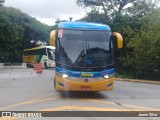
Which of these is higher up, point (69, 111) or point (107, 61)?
point (107, 61)

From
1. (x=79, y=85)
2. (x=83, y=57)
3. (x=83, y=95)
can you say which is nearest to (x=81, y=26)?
(x=83, y=57)

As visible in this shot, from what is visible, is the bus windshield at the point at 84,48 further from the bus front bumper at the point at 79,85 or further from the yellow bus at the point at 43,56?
the yellow bus at the point at 43,56

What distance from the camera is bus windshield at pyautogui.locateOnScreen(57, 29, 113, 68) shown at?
49.3ft

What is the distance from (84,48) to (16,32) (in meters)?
50.6

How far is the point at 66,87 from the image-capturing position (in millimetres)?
14750

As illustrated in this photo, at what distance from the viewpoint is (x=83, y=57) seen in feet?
49.4

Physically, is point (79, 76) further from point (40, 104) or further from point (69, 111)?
point (69, 111)

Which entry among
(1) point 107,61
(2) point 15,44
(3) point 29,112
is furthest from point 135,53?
(2) point 15,44

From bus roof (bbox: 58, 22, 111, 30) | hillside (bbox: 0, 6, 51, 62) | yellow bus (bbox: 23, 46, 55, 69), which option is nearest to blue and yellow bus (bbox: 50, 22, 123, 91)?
bus roof (bbox: 58, 22, 111, 30)

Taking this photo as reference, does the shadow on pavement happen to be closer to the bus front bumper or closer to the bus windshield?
the bus front bumper

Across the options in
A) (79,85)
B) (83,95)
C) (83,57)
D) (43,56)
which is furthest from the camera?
(43,56)

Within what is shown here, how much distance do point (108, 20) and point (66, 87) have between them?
30.5 metres

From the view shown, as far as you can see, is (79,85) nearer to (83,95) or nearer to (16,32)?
(83,95)

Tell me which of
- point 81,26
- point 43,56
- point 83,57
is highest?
point 81,26
